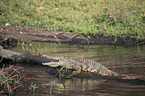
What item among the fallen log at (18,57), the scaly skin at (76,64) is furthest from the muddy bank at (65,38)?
the scaly skin at (76,64)

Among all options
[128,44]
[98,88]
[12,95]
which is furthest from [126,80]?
[128,44]

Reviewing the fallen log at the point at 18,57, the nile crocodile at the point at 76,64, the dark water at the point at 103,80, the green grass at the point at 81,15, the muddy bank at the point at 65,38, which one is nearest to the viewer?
the dark water at the point at 103,80

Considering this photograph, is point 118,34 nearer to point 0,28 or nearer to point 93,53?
point 93,53

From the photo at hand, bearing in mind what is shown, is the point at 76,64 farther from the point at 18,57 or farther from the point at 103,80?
the point at 18,57

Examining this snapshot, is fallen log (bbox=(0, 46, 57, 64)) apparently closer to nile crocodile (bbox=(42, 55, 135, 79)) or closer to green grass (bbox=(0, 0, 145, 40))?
nile crocodile (bbox=(42, 55, 135, 79))

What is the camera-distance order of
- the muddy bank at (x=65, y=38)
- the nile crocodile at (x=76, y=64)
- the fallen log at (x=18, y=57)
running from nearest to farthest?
the nile crocodile at (x=76, y=64)
the fallen log at (x=18, y=57)
the muddy bank at (x=65, y=38)

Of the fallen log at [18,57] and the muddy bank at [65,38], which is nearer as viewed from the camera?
the fallen log at [18,57]

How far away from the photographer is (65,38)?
9031 mm

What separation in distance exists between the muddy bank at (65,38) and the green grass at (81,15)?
29 cm

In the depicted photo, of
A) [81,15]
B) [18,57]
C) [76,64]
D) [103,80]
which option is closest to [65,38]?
[81,15]

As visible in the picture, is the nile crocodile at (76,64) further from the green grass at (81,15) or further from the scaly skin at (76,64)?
the green grass at (81,15)

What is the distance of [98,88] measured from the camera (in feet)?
13.2

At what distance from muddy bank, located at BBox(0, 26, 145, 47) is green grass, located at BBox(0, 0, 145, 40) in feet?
0.94

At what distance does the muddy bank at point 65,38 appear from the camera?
8.62m
